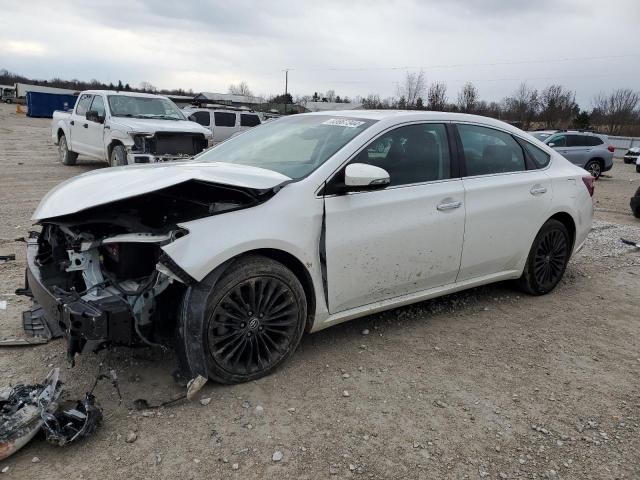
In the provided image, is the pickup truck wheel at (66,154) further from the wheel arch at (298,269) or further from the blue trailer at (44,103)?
the blue trailer at (44,103)

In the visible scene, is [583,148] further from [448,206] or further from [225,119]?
[448,206]

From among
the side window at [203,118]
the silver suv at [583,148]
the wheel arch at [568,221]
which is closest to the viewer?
the wheel arch at [568,221]

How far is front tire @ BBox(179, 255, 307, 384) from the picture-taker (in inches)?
114

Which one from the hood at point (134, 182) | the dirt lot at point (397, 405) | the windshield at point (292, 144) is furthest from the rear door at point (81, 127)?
the hood at point (134, 182)

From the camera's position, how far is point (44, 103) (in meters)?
50.4

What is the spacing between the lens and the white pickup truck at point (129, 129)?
9.98 m

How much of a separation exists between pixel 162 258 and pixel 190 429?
3.03 feet

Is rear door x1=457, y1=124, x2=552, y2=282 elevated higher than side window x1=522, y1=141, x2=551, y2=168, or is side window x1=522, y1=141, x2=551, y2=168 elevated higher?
side window x1=522, y1=141, x2=551, y2=168

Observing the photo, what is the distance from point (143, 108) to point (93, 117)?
41.8 inches

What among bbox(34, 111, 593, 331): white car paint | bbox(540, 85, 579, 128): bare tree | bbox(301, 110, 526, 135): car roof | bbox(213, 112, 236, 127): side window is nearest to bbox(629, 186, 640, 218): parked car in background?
bbox(34, 111, 593, 331): white car paint

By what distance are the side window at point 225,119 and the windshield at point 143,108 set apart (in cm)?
703

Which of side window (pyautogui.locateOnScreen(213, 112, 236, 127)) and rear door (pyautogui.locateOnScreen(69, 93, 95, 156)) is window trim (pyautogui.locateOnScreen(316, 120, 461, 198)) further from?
side window (pyautogui.locateOnScreen(213, 112, 236, 127))

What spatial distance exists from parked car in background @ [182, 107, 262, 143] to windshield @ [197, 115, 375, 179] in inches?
574

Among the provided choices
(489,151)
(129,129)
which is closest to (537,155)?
(489,151)
